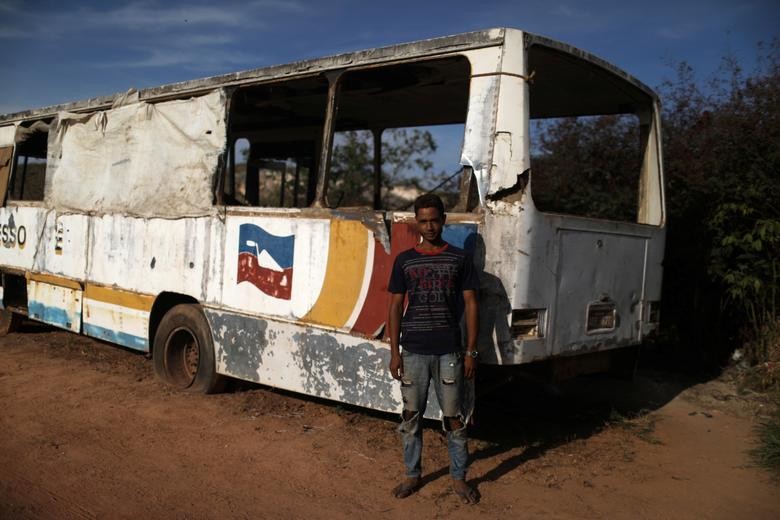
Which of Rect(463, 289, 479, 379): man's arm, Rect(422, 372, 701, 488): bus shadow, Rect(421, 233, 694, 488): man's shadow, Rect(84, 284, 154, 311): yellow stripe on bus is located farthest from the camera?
Rect(84, 284, 154, 311): yellow stripe on bus

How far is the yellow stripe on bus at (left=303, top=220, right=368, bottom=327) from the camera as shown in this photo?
4.69 m

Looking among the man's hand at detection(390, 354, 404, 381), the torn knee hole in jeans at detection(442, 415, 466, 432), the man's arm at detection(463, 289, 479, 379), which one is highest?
the man's arm at detection(463, 289, 479, 379)

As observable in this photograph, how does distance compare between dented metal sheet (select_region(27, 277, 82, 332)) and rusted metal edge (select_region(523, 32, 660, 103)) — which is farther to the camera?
dented metal sheet (select_region(27, 277, 82, 332))

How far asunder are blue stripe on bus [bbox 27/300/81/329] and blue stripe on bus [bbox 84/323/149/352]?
28 cm

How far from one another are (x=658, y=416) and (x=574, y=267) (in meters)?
2.26

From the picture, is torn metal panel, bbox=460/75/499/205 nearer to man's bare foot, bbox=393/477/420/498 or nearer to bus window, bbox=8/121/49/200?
man's bare foot, bbox=393/477/420/498

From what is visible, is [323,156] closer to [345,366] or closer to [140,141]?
[345,366]

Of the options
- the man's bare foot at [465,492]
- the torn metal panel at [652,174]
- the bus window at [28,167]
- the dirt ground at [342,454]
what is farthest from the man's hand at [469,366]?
the bus window at [28,167]

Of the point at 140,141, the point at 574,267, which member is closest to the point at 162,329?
the point at 140,141

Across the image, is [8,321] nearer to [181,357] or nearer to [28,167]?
[28,167]

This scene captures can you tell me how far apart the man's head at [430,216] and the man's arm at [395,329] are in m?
0.41

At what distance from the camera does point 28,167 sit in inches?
354

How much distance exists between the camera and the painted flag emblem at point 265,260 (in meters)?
5.19

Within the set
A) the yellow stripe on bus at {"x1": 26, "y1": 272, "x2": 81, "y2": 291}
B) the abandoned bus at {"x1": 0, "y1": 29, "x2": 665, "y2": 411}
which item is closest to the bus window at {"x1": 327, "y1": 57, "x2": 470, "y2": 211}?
the abandoned bus at {"x1": 0, "y1": 29, "x2": 665, "y2": 411}
